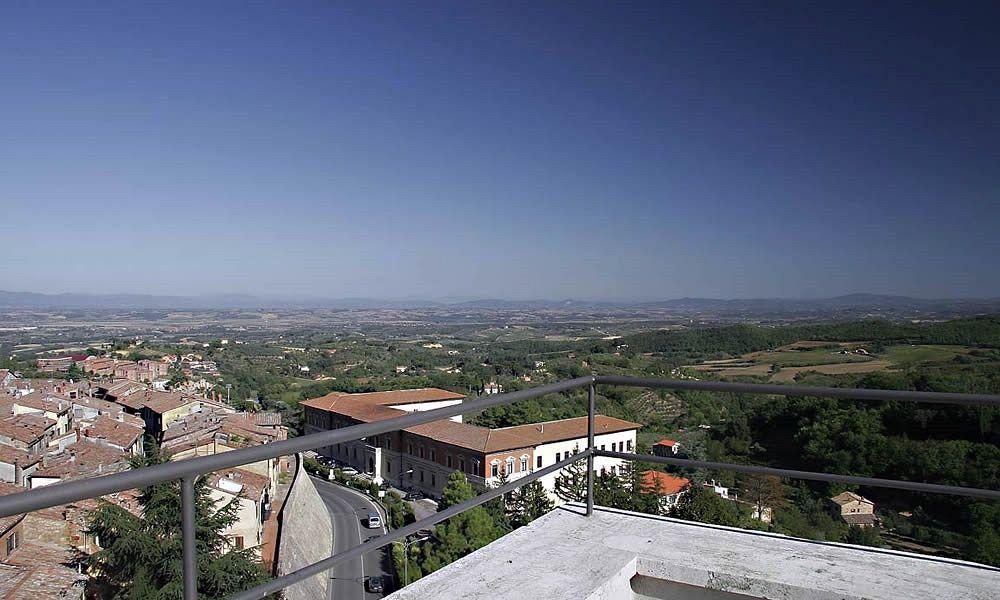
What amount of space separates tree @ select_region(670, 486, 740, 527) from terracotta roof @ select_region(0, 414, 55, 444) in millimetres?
20525

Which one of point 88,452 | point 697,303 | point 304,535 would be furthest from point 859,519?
point 697,303

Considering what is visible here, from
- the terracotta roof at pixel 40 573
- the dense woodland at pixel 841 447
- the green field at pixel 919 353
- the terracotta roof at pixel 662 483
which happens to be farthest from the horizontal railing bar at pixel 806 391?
the green field at pixel 919 353

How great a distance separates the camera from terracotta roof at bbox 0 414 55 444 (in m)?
19.7

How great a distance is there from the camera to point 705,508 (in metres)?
5.02

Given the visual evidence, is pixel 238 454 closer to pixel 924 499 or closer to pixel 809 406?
pixel 924 499

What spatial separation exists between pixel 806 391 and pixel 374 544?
1.74m

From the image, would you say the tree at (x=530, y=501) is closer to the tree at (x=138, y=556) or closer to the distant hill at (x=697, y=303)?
the tree at (x=138, y=556)

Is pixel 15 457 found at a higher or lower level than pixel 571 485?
lower

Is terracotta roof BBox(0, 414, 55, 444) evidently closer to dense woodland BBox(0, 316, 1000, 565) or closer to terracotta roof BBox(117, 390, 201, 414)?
terracotta roof BBox(117, 390, 201, 414)

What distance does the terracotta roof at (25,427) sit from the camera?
19.7m

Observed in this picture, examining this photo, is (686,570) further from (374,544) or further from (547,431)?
(547,431)

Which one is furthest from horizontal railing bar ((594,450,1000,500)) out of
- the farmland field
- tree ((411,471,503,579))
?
the farmland field

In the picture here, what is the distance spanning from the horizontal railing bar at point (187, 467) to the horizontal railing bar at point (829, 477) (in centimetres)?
102

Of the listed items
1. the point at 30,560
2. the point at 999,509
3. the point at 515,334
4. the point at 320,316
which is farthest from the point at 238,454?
the point at 320,316
